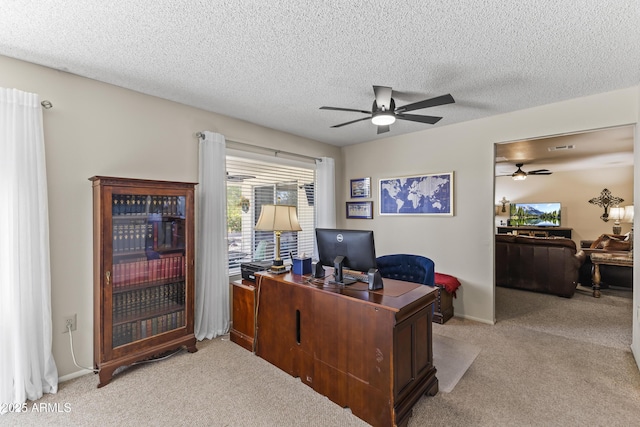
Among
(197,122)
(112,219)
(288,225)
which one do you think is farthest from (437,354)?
(197,122)

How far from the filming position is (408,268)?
297 cm

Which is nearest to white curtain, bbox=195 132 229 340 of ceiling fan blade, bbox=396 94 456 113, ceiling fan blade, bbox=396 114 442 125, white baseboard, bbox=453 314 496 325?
ceiling fan blade, bbox=396 114 442 125

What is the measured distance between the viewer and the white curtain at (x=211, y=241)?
314 cm

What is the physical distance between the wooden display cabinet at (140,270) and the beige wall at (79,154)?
13 centimetres

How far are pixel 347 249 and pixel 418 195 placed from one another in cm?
230

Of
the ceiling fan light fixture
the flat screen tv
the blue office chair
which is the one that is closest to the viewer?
the ceiling fan light fixture

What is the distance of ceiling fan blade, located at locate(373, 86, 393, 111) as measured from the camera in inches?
90.8

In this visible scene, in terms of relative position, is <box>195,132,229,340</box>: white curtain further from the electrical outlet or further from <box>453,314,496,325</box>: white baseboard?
<box>453,314,496,325</box>: white baseboard

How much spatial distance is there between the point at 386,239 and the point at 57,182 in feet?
12.9

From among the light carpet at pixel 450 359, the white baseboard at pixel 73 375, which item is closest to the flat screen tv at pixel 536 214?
the light carpet at pixel 450 359

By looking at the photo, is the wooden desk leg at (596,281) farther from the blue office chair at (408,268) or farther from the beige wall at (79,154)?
the beige wall at (79,154)

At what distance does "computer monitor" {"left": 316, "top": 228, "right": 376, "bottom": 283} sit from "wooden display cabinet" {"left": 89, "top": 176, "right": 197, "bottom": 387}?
1.36m

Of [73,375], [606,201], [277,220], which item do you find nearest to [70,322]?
[73,375]

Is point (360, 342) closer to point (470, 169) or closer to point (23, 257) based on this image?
point (23, 257)
